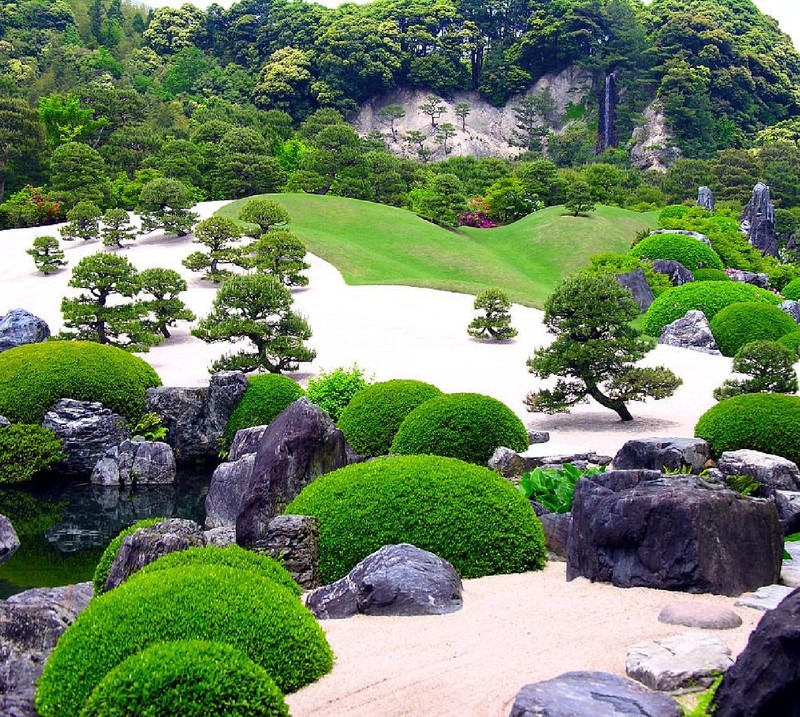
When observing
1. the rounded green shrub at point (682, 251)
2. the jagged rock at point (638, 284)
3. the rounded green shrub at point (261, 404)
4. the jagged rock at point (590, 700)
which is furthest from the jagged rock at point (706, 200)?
the jagged rock at point (590, 700)

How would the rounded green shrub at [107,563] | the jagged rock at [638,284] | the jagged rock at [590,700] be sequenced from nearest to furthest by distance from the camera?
1. the jagged rock at [590,700]
2. the rounded green shrub at [107,563]
3. the jagged rock at [638,284]

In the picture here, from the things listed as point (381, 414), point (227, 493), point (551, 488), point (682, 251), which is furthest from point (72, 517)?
point (682, 251)

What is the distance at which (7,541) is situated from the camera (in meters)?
11.0

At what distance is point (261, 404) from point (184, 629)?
11217 mm

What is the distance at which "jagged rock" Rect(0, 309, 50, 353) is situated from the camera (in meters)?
20.3

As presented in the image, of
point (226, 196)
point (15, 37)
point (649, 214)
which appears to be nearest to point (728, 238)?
point (649, 214)

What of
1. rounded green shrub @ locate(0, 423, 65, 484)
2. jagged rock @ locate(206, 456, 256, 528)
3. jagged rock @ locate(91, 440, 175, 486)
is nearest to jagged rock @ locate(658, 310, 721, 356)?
jagged rock @ locate(91, 440, 175, 486)

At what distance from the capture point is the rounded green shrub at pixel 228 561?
5.79 meters

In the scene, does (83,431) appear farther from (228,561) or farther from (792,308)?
(792,308)

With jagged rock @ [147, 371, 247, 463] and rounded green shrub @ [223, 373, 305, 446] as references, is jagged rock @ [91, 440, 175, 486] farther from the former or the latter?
rounded green shrub @ [223, 373, 305, 446]

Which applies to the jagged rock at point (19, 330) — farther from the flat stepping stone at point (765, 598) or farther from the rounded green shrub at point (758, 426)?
the flat stepping stone at point (765, 598)

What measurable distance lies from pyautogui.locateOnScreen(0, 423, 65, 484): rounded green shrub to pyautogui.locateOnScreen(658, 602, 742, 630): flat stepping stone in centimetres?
1224

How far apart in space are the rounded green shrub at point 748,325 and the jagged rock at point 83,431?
16.1m

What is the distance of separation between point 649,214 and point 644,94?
3371 cm
